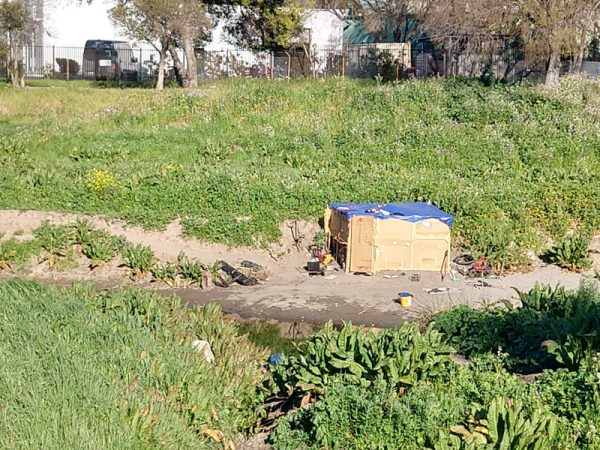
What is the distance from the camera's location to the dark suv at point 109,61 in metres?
42.1

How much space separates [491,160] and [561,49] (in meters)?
6.82

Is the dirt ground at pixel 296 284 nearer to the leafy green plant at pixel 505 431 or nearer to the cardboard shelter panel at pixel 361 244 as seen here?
the cardboard shelter panel at pixel 361 244

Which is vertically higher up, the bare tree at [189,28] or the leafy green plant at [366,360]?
the bare tree at [189,28]

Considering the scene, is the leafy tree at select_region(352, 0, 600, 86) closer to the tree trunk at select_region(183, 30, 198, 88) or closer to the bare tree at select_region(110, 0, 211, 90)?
the bare tree at select_region(110, 0, 211, 90)

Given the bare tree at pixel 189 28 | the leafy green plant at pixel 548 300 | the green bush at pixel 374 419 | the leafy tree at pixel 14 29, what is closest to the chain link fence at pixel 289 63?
the leafy tree at pixel 14 29

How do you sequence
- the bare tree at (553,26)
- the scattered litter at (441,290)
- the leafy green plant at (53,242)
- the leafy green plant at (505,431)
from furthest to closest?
the bare tree at (553,26)
the leafy green plant at (53,242)
the scattered litter at (441,290)
the leafy green plant at (505,431)

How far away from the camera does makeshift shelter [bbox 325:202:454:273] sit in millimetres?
18094

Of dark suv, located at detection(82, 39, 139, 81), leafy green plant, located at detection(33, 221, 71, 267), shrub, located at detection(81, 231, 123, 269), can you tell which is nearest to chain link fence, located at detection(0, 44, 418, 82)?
dark suv, located at detection(82, 39, 139, 81)

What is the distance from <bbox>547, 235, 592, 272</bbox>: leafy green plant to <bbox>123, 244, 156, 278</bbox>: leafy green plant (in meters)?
8.26

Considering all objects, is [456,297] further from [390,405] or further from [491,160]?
[390,405]

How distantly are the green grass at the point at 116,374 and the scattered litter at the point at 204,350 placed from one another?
0.32 ft

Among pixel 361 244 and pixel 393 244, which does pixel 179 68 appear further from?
pixel 393 244

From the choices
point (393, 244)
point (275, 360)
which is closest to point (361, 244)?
point (393, 244)

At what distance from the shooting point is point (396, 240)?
18.2 m
